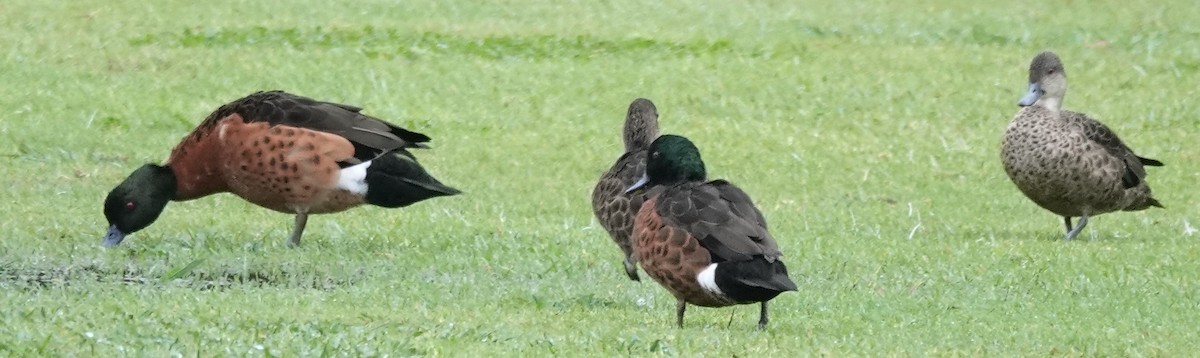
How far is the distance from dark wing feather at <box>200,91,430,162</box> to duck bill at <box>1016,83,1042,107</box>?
166 inches

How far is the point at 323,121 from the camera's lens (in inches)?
392

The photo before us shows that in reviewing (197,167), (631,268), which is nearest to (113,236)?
(197,167)

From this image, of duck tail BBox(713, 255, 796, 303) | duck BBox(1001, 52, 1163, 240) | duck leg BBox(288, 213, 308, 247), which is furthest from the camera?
duck BBox(1001, 52, 1163, 240)

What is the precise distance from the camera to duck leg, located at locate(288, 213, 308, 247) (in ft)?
33.1

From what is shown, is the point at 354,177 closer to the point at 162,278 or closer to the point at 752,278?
the point at 162,278

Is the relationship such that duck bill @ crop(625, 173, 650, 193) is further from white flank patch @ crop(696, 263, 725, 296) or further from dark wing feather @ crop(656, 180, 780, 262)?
white flank patch @ crop(696, 263, 725, 296)

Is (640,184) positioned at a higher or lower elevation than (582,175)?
higher

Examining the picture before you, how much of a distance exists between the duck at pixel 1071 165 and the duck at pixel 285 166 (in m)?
3.82

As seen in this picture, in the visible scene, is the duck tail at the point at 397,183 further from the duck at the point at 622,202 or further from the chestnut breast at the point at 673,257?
the chestnut breast at the point at 673,257

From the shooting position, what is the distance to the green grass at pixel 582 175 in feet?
24.8

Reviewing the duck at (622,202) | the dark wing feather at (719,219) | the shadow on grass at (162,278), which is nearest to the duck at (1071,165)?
the duck at (622,202)

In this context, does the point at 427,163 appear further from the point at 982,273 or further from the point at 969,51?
the point at 969,51

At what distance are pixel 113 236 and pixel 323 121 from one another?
125 cm

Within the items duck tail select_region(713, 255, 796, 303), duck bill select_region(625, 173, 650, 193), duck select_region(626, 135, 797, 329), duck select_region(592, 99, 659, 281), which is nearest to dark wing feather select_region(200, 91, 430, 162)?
duck select_region(592, 99, 659, 281)
